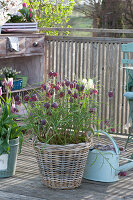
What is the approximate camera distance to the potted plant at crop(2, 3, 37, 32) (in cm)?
398

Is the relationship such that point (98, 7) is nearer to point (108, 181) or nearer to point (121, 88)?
point (121, 88)

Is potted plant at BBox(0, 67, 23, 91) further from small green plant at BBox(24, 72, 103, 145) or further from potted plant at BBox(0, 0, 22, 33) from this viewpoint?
small green plant at BBox(24, 72, 103, 145)

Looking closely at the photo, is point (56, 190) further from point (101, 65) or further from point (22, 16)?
point (22, 16)

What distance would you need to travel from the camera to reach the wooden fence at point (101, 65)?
4082 mm

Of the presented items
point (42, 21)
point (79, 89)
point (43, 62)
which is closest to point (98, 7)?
point (42, 21)

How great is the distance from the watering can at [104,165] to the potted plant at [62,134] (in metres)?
0.14

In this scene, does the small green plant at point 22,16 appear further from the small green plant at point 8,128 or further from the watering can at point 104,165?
the watering can at point 104,165

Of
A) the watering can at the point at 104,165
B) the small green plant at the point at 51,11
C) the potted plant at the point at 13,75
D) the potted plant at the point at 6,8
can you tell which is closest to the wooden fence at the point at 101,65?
the potted plant at the point at 13,75

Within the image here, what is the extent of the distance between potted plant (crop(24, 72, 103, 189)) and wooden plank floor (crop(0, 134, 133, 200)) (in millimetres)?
69

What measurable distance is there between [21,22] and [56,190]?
7.07 ft

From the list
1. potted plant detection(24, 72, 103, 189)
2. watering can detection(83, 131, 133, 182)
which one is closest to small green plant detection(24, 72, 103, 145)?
potted plant detection(24, 72, 103, 189)

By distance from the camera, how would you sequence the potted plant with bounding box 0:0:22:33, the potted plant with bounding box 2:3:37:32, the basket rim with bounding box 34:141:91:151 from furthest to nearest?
1. the potted plant with bounding box 2:3:37:32
2. the potted plant with bounding box 0:0:22:33
3. the basket rim with bounding box 34:141:91:151

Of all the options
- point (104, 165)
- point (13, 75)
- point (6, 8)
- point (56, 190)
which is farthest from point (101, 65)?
point (56, 190)

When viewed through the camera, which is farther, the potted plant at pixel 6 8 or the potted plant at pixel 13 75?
the potted plant at pixel 13 75
